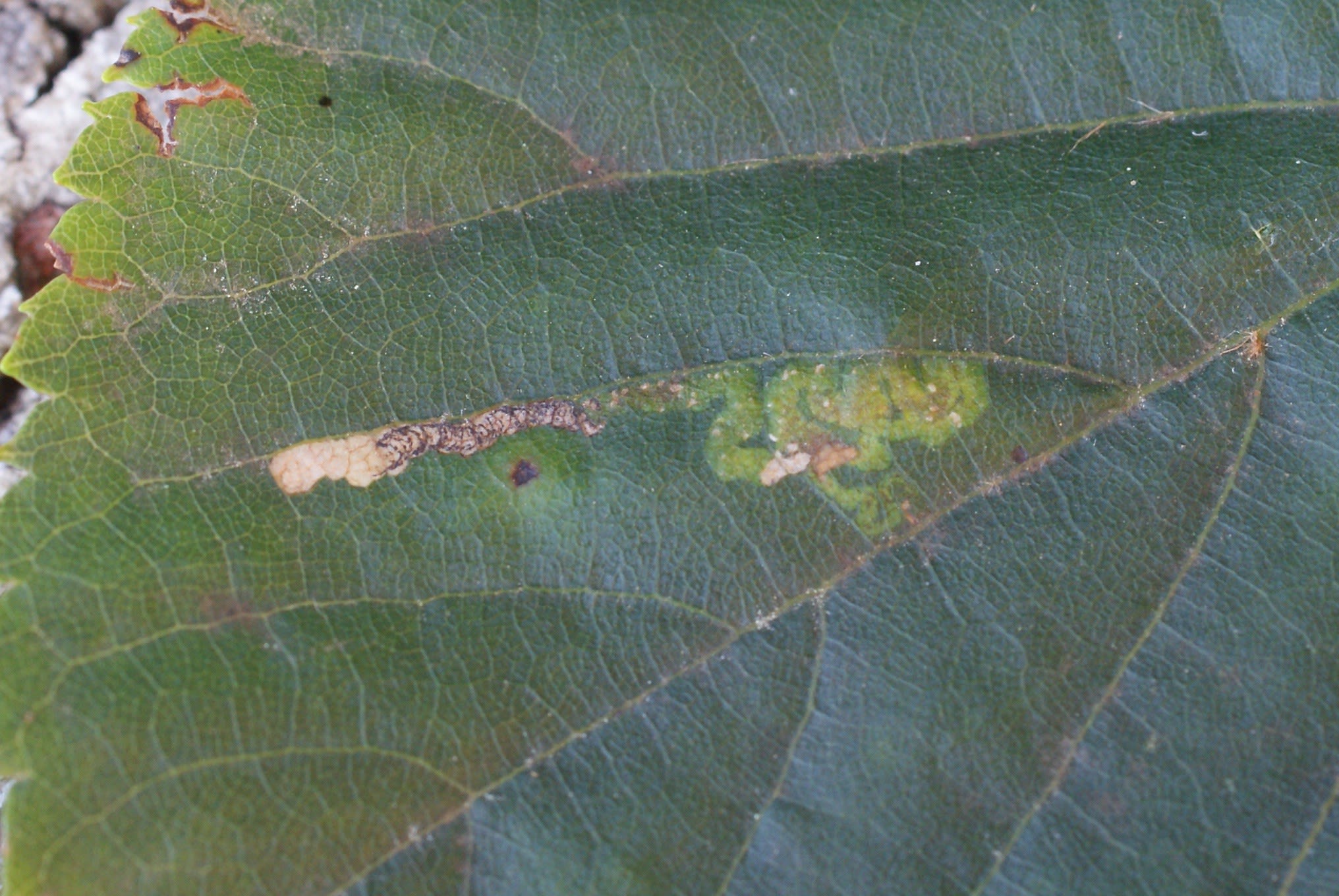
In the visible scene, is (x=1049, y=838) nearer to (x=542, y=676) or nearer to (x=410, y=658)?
(x=542, y=676)

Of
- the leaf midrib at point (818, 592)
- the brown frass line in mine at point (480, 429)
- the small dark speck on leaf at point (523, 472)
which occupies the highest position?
the brown frass line in mine at point (480, 429)

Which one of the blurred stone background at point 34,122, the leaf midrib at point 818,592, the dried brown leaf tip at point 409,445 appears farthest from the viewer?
the blurred stone background at point 34,122

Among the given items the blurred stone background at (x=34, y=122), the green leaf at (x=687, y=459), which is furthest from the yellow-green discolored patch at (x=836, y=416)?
the blurred stone background at (x=34, y=122)

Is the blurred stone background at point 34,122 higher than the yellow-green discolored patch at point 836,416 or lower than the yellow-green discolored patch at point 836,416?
higher

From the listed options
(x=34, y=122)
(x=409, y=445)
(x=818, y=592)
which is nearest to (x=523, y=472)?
(x=409, y=445)

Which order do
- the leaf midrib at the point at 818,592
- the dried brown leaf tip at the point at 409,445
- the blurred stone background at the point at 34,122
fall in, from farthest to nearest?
1. the blurred stone background at the point at 34,122
2. the dried brown leaf tip at the point at 409,445
3. the leaf midrib at the point at 818,592

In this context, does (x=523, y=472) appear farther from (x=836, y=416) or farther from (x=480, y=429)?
(x=836, y=416)

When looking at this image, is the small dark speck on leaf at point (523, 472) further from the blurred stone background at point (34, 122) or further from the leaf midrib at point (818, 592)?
the blurred stone background at point (34, 122)
